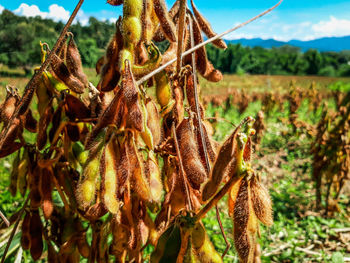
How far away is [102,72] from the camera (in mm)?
614

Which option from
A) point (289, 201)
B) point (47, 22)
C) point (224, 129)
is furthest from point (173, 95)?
point (224, 129)

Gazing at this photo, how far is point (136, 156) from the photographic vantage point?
2.02ft

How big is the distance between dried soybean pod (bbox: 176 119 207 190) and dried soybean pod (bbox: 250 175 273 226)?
15 cm

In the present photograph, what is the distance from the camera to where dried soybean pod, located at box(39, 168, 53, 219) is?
2.71ft

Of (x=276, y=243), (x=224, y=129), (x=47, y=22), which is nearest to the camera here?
(x=47, y=22)

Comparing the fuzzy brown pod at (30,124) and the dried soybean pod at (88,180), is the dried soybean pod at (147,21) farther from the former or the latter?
the fuzzy brown pod at (30,124)

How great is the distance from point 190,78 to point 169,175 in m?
0.27

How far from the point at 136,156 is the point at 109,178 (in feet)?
0.25

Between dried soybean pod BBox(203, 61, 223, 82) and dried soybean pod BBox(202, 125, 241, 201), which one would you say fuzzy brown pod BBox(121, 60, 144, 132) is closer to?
dried soybean pod BBox(202, 125, 241, 201)

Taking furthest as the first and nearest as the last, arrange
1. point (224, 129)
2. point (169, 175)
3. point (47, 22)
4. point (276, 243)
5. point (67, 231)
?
point (224, 129) < point (276, 243) < point (47, 22) < point (67, 231) < point (169, 175)

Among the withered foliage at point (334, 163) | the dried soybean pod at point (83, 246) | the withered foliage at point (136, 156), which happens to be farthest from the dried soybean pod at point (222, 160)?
the withered foliage at point (334, 163)

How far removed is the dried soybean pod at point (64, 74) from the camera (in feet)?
2.34

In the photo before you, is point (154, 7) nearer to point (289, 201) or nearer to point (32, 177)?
point (32, 177)

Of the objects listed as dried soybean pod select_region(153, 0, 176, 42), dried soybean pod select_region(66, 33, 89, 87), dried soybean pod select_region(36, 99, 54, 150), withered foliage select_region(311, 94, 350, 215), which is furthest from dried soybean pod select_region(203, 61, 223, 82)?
withered foliage select_region(311, 94, 350, 215)
